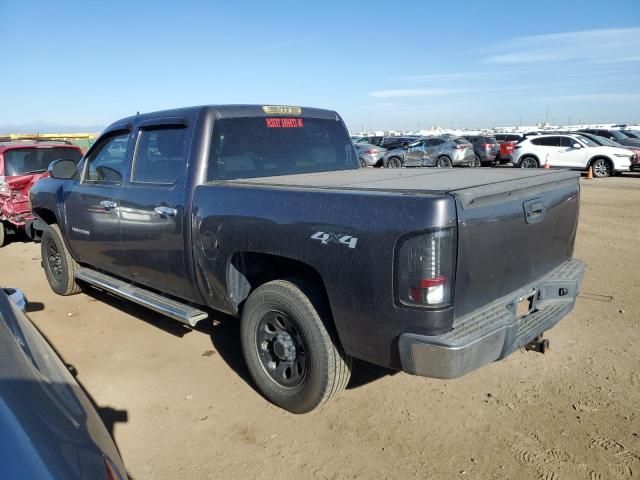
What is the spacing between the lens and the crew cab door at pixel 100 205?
4.46 m

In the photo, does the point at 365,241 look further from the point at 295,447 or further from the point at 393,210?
the point at 295,447

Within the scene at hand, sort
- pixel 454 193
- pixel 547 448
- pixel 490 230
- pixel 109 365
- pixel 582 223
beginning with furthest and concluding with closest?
1. pixel 582 223
2. pixel 109 365
3. pixel 547 448
4. pixel 490 230
5. pixel 454 193

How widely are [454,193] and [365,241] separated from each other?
0.50 metres

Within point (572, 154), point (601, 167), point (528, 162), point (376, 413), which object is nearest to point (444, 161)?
point (528, 162)

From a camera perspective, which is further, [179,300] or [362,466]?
[179,300]

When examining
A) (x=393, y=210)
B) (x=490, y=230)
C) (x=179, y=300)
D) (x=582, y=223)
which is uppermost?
(x=393, y=210)

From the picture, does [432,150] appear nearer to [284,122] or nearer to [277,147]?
[284,122]

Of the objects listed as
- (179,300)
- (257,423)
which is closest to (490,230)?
(257,423)

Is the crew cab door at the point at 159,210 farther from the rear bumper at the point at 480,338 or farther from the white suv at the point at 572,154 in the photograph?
the white suv at the point at 572,154

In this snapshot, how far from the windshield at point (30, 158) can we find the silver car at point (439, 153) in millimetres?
16576

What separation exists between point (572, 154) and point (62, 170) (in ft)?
61.6

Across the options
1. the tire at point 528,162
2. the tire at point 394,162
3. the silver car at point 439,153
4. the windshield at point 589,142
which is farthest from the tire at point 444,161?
the windshield at point 589,142

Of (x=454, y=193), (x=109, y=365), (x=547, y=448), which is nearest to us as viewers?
(x=454, y=193)

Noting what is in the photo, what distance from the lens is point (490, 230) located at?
8.79 ft
